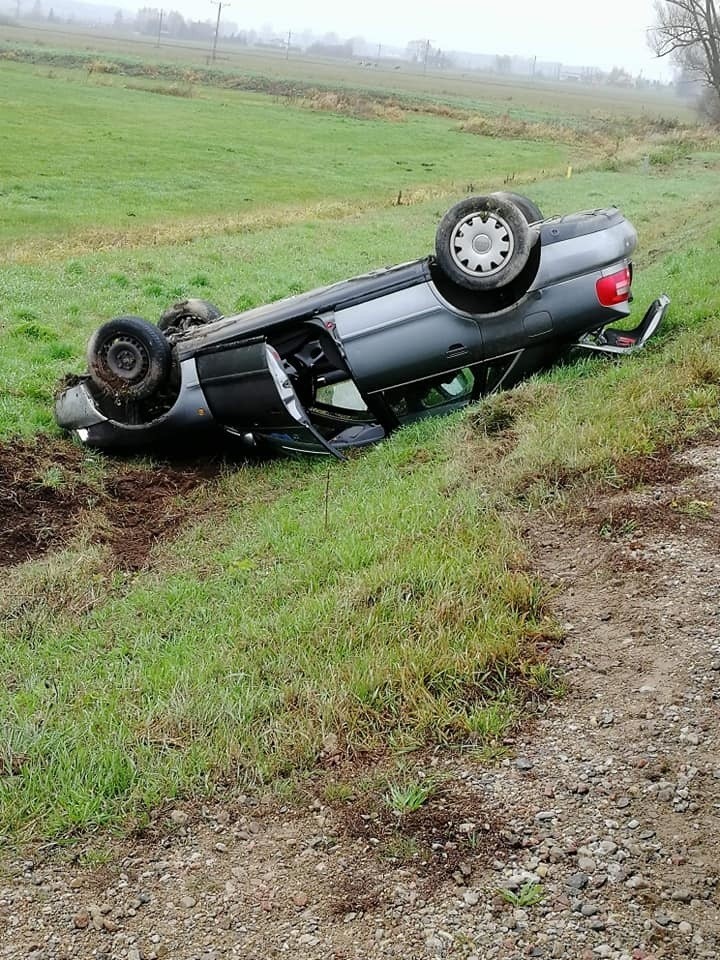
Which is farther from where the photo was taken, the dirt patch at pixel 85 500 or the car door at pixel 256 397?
the car door at pixel 256 397

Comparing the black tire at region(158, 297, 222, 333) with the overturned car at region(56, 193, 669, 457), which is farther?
the black tire at region(158, 297, 222, 333)

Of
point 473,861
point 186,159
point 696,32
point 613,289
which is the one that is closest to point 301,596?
point 473,861

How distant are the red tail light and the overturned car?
Result: 11 millimetres

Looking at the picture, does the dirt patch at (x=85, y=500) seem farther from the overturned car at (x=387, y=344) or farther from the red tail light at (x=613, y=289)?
the red tail light at (x=613, y=289)

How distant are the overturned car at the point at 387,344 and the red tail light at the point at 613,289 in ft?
0.03

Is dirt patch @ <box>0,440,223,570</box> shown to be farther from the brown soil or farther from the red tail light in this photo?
the red tail light

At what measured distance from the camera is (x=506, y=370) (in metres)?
7.34

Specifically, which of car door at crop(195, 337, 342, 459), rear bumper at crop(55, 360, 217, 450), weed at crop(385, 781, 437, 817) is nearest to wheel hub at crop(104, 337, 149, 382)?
rear bumper at crop(55, 360, 217, 450)

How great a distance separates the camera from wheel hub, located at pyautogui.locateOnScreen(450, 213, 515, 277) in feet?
22.3

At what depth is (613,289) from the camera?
281 inches

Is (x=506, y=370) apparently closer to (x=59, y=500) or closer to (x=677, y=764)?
(x=59, y=500)

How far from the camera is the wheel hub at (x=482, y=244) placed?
22.3 ft

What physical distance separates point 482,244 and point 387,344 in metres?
0.99

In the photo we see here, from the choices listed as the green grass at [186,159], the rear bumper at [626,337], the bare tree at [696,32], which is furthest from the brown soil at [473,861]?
the bare tree at [696,32]
